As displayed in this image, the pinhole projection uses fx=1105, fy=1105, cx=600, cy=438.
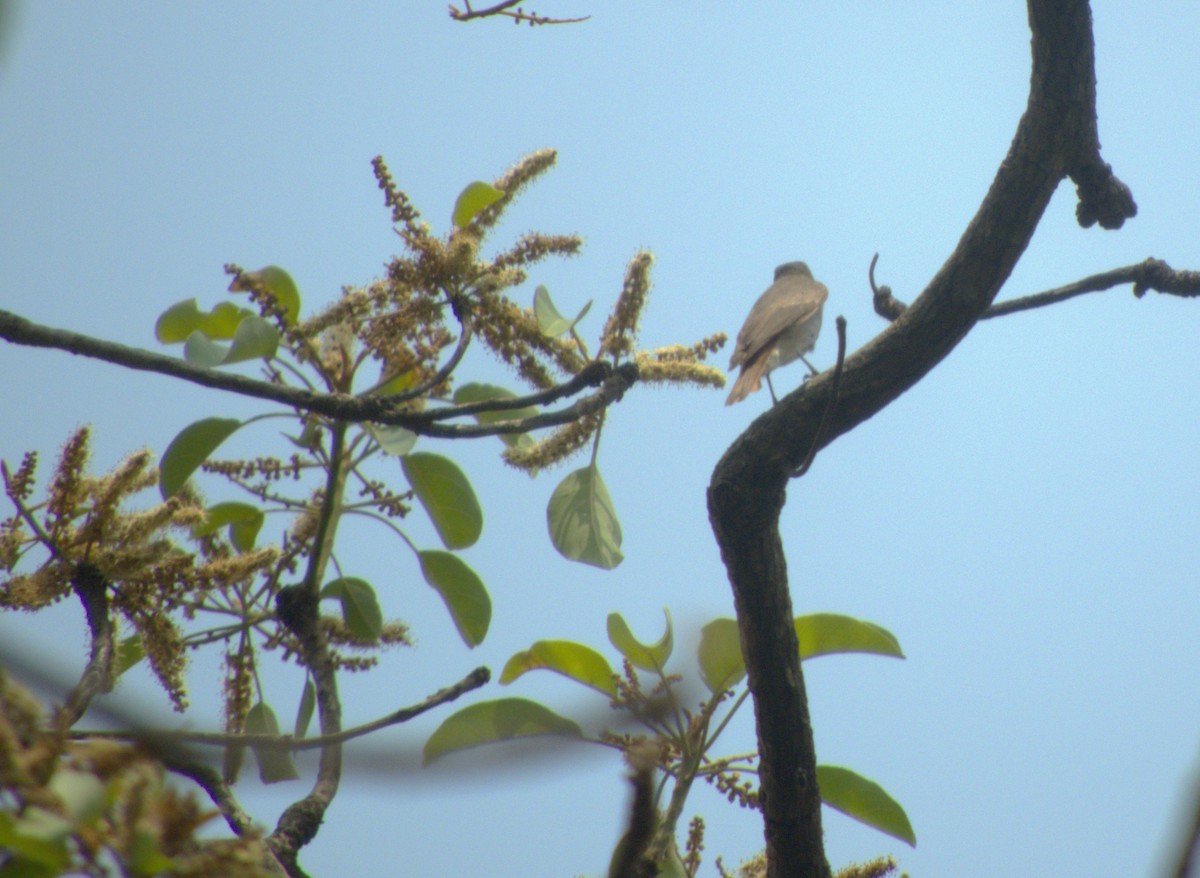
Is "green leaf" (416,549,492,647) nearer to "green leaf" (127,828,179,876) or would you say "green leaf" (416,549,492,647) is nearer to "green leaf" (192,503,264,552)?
"green leaf" (192,503,264,552)

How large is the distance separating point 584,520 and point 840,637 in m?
0.71

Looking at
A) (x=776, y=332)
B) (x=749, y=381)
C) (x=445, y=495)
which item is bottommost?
(x=445, y=495)

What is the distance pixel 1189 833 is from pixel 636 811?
27cm

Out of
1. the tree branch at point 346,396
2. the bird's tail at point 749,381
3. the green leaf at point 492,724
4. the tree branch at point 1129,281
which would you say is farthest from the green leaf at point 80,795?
the bird's tail at point 749,381

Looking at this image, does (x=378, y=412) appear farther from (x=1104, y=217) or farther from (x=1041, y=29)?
(x=1104, y=217)

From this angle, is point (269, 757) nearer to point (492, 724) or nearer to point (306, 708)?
point (306, 708)

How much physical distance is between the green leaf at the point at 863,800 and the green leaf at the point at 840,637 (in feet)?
0.98

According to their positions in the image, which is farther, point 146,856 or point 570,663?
point 570,663

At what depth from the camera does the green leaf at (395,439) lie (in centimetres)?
255

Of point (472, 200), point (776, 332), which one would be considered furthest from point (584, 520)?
point (776, 332)

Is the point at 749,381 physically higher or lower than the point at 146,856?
higher

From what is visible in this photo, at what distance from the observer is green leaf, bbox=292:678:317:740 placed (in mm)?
2855

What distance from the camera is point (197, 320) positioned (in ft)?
9.66

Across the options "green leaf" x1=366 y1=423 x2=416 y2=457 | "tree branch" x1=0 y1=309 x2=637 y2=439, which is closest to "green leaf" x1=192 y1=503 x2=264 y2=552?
"green leaf" x1=366 y1=423 x2=416 y2=457
